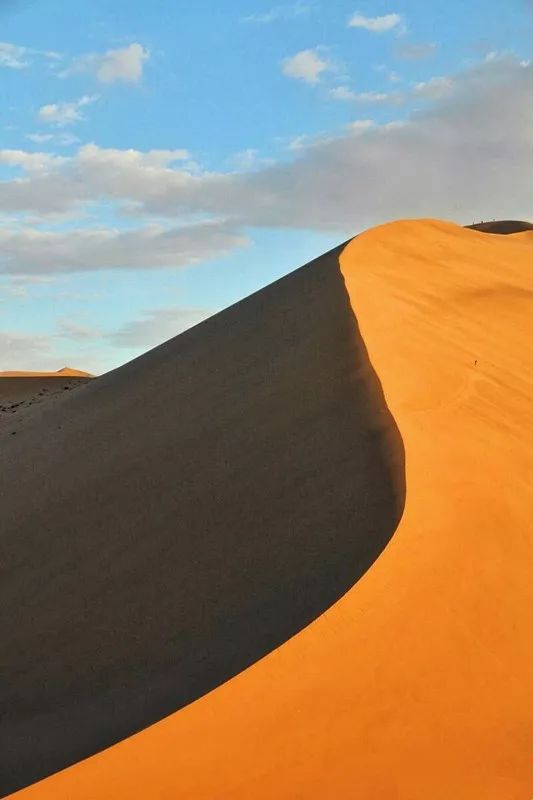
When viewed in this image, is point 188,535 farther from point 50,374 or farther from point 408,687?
point 50,374

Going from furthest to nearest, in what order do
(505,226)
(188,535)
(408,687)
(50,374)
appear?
1. (50,374)
2. (505,226)
3. (188,535)
4. (408,687)

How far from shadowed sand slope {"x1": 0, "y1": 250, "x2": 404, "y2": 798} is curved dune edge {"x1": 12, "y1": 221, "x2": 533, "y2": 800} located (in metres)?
0.18

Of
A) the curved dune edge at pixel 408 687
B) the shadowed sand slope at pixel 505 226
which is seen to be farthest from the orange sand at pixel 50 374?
the curved dune edge at pixel 408 687

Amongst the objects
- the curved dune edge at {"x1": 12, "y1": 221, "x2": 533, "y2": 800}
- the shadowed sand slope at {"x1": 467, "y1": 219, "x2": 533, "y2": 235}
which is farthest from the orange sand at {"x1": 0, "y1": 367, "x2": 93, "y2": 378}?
the curved dune edge at {"x1": 12, "y1": 221, "x2": 533, "y2": 800}

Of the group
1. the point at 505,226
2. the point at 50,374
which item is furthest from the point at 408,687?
the point at 50,374

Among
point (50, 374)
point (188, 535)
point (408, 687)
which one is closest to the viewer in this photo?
point (408, 687)

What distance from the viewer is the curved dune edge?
3.44m

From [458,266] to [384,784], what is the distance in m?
9.54

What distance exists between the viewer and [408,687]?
3.85m

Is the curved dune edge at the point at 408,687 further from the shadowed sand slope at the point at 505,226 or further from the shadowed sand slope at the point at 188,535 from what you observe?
the shadowed sand slope at the point at 505,226

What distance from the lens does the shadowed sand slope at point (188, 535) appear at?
14.2 feet

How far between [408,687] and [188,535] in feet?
7.54

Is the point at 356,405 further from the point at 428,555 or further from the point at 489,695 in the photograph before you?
the point at 489,695

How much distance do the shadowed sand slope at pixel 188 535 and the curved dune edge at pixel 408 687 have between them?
0.60 feet
